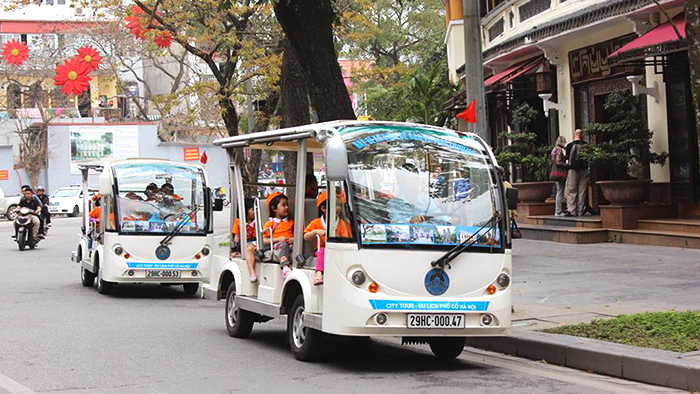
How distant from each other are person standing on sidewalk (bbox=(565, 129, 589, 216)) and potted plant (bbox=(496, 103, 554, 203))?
1.65 meters

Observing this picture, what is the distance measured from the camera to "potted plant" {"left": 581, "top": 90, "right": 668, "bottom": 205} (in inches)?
789

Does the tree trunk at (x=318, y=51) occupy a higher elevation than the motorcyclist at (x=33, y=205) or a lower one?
higher

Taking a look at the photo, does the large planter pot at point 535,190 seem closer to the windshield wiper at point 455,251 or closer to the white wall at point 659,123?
the white wall at point 659,123

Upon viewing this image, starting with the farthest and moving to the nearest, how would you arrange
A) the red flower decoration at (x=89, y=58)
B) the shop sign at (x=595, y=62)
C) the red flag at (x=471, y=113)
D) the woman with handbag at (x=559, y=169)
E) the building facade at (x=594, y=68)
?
→ the red flower decoration at (x=89, y=58), the woman with handbag at (x=559, y=169), the shop sign at (x=595, y=62), the building facade at (x=594, y=68), the red flag at (x=471, y=113)

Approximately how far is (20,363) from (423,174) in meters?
4.22

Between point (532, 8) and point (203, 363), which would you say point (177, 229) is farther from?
point (532, 8)

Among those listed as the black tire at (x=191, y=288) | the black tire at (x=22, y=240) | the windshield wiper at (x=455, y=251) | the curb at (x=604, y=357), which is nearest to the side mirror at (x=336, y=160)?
the windshield wiper at (x=455, y=251)

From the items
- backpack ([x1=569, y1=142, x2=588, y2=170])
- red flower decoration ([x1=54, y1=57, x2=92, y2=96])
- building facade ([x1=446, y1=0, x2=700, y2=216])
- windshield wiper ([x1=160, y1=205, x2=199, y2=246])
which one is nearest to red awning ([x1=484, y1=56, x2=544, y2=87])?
building facade ([x1=446, y1=0, x2=700, y2=216])

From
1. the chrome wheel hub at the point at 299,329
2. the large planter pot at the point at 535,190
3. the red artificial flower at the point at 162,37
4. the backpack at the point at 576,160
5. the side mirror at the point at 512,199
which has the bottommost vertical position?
the chrome wheel hub at the point at 299,329

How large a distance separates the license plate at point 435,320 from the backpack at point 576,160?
1305 cm

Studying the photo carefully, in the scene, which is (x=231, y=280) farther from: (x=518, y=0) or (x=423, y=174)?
(x=518, y=0)

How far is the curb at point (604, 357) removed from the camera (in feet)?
27.0

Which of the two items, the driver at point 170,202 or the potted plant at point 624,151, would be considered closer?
the driver at point 170,202

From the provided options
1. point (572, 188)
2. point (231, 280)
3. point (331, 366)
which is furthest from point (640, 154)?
point (331, 366)
